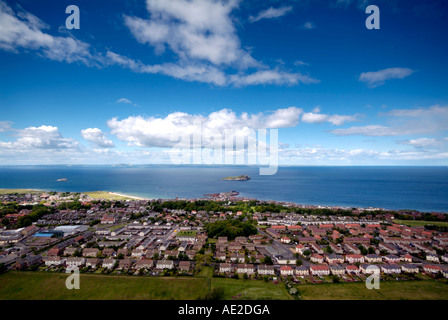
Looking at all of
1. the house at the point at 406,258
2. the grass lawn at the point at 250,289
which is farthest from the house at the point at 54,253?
the house at the point at 406,258

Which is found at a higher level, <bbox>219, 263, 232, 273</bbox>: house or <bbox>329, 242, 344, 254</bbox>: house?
<bbox>219, 263, 232, 273</bbox>: house

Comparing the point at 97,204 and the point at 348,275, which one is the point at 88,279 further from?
the point at 97,204

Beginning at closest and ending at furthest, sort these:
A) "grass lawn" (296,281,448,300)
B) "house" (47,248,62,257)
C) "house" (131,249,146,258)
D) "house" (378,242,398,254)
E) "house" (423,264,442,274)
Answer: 1. "grass lawn" (296,281,448,300)
2. "house" (423,264,442,274)
3. "house" (47,248,62,257)
4. "house" (131,249,146,258)
5. "house" (378,242,398,254)

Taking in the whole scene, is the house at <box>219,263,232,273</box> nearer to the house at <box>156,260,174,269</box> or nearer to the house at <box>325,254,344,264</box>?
the house at <box>156,260,174,269</box>

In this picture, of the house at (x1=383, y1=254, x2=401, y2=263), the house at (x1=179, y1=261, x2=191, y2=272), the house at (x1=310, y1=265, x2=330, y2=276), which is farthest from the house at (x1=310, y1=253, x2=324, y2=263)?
the house at (x1=179, y1=261, x2=191, y2=272)
